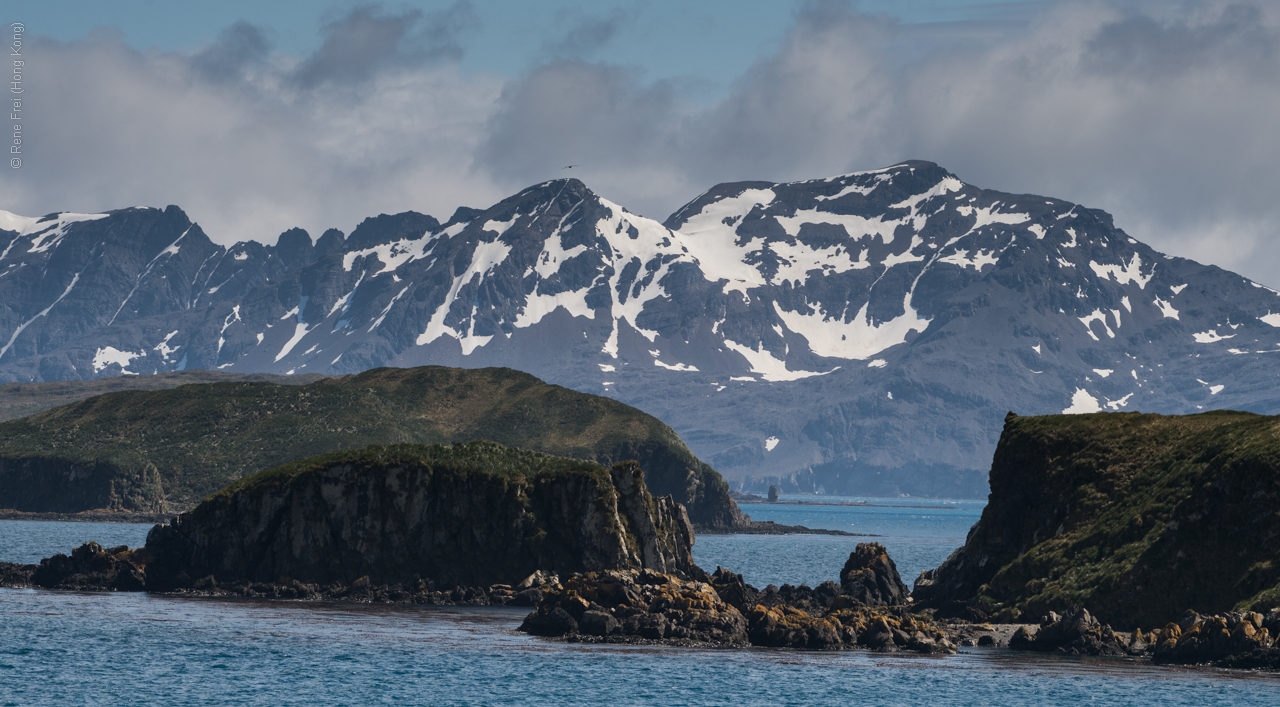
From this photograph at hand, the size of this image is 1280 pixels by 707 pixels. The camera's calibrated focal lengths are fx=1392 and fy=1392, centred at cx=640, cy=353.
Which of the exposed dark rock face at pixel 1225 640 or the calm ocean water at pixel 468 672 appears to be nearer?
the calm ocean water at pixel 468 672

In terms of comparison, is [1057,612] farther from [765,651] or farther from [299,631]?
[299,631]

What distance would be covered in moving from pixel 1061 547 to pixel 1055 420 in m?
17.4

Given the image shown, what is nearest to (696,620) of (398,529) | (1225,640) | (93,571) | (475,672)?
(475,672)

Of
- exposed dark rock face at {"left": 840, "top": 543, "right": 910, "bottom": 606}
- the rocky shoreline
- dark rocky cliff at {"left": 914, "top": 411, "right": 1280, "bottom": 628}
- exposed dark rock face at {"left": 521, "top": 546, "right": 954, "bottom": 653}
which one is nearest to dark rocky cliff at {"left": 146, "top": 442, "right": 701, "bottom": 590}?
the rocky shoreline

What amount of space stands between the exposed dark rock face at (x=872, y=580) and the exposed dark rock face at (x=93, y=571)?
226 ft

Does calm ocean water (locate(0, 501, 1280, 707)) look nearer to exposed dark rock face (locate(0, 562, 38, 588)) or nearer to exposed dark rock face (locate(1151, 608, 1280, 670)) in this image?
exposed dark rock face (locate(1151, 608, 1280, 670))

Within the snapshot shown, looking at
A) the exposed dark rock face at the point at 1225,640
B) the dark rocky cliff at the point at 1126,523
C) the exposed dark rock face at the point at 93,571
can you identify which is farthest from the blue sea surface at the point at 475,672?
the exposed dark rock face at the point at 93,571

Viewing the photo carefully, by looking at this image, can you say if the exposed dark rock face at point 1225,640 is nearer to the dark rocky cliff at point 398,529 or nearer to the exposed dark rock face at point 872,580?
the exposed dark rock face at point 872,580

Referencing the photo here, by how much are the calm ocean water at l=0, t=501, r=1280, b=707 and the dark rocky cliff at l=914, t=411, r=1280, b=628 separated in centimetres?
1064

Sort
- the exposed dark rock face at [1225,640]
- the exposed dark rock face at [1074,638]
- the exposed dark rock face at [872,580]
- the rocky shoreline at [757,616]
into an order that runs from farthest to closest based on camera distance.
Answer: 1. the exposed dark rock face at [872,580]
2. the exposed dark rock face at [1074,638]
3. the rocky shoreline at [757,616]
4. the exposed dark rock face at [1225,640]

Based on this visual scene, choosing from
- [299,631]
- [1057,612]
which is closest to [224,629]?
[299,631]

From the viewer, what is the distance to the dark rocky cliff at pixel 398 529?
13612 cm

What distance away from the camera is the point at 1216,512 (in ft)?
332

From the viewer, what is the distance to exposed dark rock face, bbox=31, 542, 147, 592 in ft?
443
